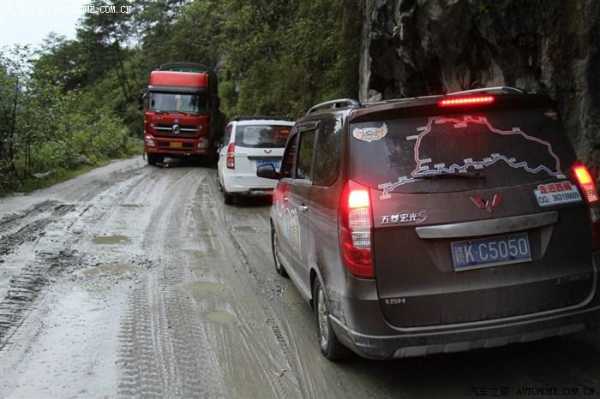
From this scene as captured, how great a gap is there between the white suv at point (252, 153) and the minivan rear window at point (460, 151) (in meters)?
8.42

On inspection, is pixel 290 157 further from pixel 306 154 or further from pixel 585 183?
pixel 585 183

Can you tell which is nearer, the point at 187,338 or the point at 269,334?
the point at 187,338

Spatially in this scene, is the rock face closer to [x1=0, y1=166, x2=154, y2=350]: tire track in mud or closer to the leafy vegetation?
the leafy vegetation

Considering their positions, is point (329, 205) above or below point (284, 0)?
below

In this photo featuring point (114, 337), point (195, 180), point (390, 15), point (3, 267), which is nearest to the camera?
point (114, 337)

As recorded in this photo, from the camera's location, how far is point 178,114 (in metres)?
22.1

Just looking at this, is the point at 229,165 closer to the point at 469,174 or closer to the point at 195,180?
the point at 195,180

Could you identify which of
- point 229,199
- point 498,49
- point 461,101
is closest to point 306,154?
point 461,101

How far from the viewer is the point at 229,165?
490 inches

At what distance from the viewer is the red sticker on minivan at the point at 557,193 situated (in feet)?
12.1

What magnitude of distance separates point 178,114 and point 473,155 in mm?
19411

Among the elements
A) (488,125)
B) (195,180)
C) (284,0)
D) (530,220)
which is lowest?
(195,180)

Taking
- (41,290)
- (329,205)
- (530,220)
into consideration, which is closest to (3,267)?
(41,290)

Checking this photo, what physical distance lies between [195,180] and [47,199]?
5221mm
